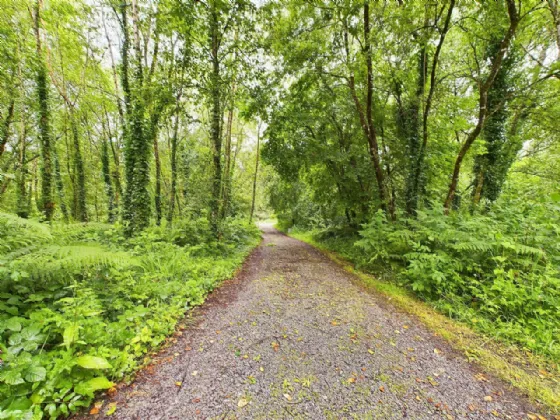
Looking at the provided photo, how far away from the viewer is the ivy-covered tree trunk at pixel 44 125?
6.96m

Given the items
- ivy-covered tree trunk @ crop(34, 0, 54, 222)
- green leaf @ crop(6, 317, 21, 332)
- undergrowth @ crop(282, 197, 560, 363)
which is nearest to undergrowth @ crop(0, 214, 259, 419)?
green leaf @ crop(6, 317, 21, 332)

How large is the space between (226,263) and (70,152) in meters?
12.6

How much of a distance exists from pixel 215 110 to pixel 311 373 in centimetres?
766

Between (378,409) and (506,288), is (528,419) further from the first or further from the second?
(506,288)

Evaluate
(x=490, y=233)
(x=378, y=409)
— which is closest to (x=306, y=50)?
(x=490, y=233)

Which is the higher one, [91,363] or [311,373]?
[91,363]

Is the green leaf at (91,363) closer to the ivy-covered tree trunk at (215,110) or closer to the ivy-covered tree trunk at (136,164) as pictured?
the ivy-covered tree trunk at (136,164)

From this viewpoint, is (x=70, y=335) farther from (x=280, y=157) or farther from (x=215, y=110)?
(x=280, y=157)

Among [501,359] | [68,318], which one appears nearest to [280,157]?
[68,318]

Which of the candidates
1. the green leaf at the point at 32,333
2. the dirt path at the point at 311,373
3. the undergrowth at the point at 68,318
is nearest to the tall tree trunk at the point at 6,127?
the undergrowth at the point at 68,318

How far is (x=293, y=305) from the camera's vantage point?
3.86 meters

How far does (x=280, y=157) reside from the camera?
9750mm

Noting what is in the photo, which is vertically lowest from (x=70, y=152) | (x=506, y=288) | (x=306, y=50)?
(x=506, y=288)

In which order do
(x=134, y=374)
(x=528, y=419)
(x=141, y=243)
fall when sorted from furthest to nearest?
(x=141, y=243), (x=134, y=374), (x=528, y=419)
